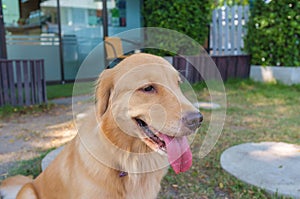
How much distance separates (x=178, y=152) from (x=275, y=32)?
6.47 meters

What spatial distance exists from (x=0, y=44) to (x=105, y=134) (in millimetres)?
5708

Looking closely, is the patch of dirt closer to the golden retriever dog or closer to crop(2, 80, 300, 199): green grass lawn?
crop(2, 80, 300, 199): green grass lawn

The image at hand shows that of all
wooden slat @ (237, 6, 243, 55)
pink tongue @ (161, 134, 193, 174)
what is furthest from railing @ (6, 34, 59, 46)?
pink tongue @ (161, 134, 193, 174)

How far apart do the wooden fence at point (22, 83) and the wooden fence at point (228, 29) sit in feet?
16.8

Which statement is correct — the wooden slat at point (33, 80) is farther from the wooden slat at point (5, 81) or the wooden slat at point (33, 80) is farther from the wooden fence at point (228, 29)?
the wooden fence at point (228, 29)

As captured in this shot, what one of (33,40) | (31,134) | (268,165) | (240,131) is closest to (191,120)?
(268,165)

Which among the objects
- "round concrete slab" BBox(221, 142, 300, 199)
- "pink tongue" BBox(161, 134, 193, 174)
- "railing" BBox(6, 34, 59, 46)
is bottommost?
"round concrete slab" BBox(221, 142, 300, 199)

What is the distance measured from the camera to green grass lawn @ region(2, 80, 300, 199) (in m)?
2.42

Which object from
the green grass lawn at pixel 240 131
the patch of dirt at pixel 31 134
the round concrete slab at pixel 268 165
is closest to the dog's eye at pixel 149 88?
the green grass lawn at pixel 240 131

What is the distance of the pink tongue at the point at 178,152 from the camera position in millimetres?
1468

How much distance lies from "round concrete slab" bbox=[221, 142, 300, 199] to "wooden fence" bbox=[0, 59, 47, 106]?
3.73 m

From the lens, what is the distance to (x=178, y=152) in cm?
149

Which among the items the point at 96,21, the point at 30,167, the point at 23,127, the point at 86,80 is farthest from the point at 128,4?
the point at 86,80

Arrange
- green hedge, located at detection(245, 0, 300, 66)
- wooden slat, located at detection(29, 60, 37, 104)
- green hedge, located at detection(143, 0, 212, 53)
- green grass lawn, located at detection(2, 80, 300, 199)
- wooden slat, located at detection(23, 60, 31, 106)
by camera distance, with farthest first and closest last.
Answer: green hedge, located at detection(143, 0, 212, 53) < green hedge, located at detection(245, 0, 300, 66) < wooden slat, located at detection(29, 60, 37, 104) < wooden slat, located at detection(23, 60, 31, 106) < green grass lawn, located at detection(2, 80, 300, 199)
